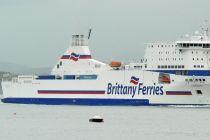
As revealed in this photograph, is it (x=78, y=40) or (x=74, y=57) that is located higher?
(x=78, y=40)

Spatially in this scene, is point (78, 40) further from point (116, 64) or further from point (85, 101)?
point (85, 101)

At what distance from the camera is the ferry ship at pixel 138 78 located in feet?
212

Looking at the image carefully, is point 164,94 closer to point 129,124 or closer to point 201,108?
point 201,108

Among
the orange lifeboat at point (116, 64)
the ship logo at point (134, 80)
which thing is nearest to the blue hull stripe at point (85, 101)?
the ship logo at point (134, 80)

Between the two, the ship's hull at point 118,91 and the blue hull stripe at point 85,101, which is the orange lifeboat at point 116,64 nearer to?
the ship's hull at point 118,91

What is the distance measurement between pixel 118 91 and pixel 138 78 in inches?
77.6

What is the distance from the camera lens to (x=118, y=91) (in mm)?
66500

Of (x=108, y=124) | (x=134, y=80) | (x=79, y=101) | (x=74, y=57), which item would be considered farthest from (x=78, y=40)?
(x=108, y=124)

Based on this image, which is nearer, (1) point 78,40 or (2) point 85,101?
(2) point 85,101

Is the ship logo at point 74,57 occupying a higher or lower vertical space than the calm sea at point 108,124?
higher

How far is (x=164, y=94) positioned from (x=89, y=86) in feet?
20.6

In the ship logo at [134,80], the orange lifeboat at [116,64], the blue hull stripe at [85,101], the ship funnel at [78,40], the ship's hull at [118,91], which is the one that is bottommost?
the blue hull stripe at [85,101]

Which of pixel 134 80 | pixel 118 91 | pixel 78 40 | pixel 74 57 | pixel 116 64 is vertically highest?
pixel 78 40

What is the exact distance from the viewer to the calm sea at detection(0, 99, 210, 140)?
147 feet
